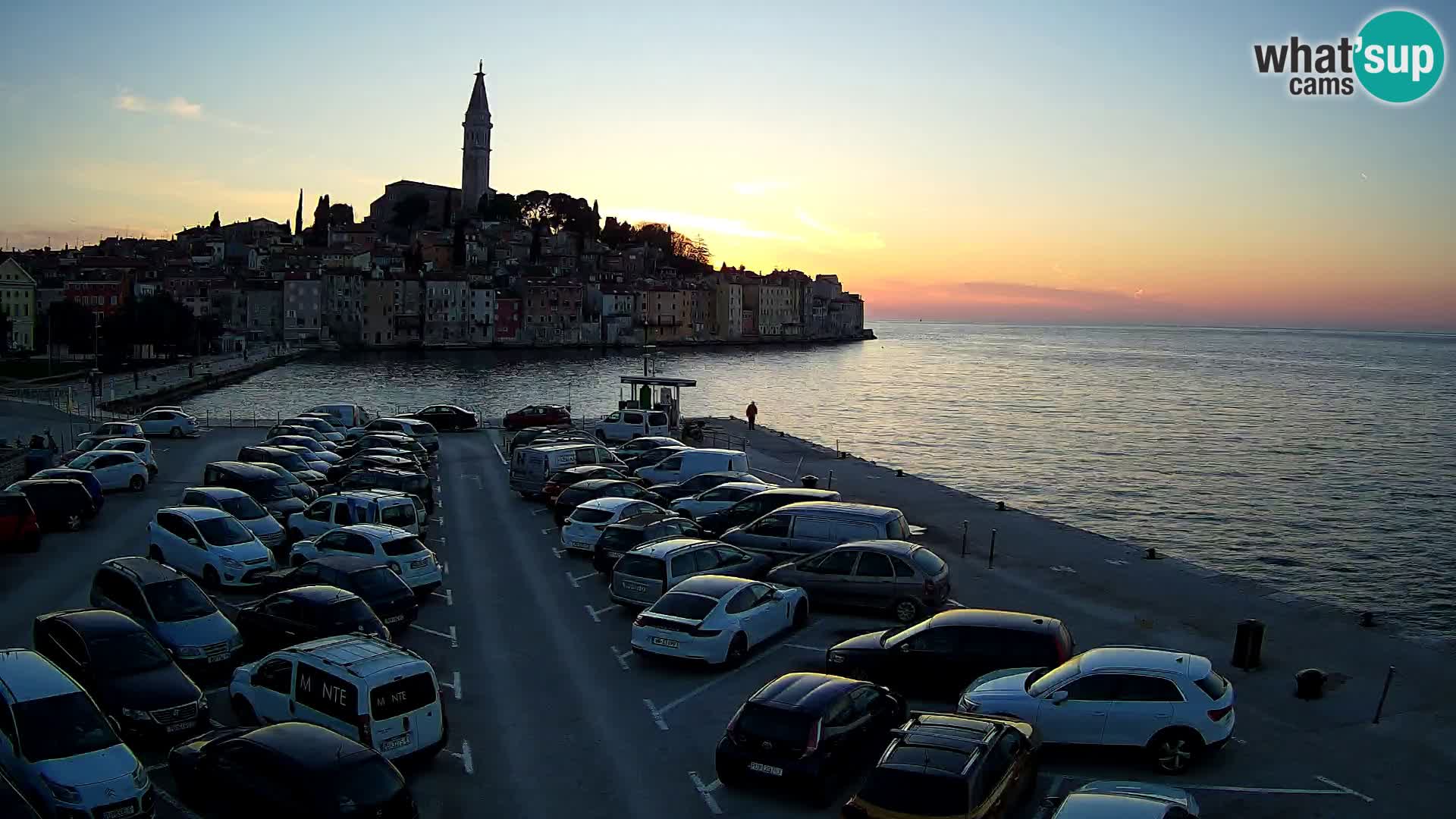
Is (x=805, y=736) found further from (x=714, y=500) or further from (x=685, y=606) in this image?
(x=714, y=500)

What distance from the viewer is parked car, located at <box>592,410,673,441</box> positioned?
34.3m

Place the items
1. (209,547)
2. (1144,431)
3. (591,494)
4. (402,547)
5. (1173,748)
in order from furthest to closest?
(1144,431), (591,494), (209,547), (402,547), (1173,748)

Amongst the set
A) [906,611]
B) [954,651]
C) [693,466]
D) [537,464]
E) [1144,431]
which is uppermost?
[537,464]

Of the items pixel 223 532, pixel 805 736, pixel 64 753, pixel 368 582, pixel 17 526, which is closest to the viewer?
pixel 64 753

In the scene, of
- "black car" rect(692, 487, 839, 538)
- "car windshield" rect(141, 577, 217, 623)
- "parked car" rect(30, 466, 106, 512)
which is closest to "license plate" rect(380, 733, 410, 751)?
"car windshield" rect(141, 577, 217, 623)

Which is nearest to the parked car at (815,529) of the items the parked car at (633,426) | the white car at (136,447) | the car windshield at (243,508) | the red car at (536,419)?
the car windshield at (243,508)

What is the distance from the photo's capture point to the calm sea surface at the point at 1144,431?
3045 cm

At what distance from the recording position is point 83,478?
2081 centimetres

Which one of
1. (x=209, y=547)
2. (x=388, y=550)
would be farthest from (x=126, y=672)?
(x=209, y=547)

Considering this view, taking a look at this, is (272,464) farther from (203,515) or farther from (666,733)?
(666,733)

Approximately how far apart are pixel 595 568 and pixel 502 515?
18.6 feet

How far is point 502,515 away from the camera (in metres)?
22.1

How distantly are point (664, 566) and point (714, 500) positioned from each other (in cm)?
682

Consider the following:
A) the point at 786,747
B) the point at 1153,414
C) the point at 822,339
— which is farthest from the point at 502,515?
the point at 822,339
